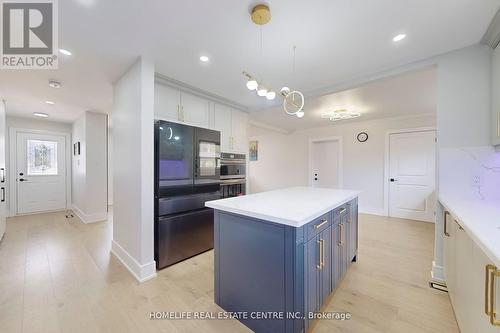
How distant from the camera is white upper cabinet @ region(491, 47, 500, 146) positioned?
1.69 meters

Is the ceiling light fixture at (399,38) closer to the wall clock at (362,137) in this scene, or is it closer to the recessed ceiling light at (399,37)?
the recessed ceiling light at (399,37)

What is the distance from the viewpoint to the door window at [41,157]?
4.80 metres

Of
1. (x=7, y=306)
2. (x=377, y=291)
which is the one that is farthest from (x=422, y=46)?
(x=7, y=306)

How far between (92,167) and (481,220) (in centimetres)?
577

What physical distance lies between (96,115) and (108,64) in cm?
264

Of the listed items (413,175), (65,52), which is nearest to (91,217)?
(65,52)

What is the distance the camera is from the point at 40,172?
491cm

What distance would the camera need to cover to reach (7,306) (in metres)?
1.69

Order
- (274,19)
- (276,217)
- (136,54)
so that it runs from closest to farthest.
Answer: (276,217), (274,19), (136,54)

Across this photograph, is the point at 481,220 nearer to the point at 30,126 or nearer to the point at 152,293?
the point at 152,293

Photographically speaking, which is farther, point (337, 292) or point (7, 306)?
point (337, 292)

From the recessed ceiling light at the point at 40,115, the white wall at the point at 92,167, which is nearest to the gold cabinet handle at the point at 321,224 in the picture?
the white wall at the point at 92,167

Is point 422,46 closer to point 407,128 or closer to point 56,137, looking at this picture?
point 407,128

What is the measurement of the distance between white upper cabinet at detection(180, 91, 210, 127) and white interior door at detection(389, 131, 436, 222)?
172 inches
